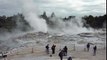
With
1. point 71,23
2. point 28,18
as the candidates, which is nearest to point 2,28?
point 28,18

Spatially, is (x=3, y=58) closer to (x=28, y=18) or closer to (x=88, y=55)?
(x=88, y=55)

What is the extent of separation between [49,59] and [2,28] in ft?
136

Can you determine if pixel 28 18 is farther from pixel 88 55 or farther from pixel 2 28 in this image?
pixel 88 55

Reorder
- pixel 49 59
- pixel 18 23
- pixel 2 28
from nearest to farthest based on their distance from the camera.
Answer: pixel 49 59, pixel 2 28, pixel 18 23

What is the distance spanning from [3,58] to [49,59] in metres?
3.84

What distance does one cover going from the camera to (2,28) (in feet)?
195

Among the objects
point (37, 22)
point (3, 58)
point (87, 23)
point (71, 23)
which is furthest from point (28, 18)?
point (3, 58)

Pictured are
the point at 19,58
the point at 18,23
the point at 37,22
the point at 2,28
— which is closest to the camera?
the point at 19,58

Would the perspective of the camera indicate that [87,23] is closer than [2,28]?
No

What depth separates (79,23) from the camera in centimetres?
6950

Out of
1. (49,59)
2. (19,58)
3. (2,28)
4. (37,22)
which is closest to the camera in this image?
(49,59)

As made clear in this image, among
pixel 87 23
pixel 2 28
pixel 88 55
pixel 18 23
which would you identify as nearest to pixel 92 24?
pixel 87 23

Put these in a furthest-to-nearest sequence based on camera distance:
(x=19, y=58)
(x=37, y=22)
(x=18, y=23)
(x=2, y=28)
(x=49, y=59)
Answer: (x=18, y=23) < (x=2, y=28) < (x=37, y=22) < (x=19, y=58) < (x=49, y=59)

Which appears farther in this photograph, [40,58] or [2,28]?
[2,28]
